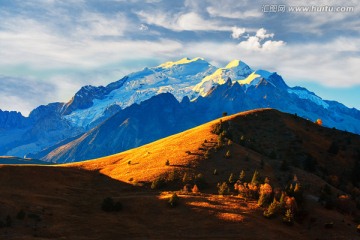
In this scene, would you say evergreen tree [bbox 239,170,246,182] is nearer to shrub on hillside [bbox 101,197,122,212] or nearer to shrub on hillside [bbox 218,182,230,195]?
shrub on hillside [bbox 218,182,230,195]

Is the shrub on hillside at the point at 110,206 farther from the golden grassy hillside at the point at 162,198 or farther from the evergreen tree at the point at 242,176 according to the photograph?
the evergreen tree at the point at 242,176

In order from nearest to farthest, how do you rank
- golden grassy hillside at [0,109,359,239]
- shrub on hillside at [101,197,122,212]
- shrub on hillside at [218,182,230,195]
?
golden grassy hillside at [0,109,359,239] → shrub on hillside at [101,197,122,212] → shrub on hillside at [218,182,230,195]

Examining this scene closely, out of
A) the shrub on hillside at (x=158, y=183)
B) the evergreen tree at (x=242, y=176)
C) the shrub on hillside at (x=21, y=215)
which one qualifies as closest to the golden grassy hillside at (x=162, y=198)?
the shrub on hillside at (x=21, y=215)

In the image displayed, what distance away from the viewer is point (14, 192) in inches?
2510

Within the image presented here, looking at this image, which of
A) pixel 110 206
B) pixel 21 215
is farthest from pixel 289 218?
pixel 21 215

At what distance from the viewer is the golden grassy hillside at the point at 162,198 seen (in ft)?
165

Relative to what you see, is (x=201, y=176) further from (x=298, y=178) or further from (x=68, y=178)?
(x=68, y=178)

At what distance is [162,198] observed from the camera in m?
61.8

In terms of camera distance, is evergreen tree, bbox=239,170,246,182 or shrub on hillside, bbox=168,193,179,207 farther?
evergreen tree, bbox=239,170,246,182

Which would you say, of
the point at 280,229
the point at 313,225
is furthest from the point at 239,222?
the point at 313,225

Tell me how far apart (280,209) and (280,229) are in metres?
5.14

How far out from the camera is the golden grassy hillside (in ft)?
165

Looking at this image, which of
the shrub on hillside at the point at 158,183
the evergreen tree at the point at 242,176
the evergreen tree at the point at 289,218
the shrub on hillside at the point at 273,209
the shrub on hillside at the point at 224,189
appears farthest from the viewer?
the shrub on hillside at the point at 158,183

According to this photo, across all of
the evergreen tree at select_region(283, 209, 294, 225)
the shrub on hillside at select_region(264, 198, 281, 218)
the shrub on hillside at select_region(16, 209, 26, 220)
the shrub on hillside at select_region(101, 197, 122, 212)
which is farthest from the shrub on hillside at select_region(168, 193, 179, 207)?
the shrub on hillside at select_region(16, 209, 26, 220)
